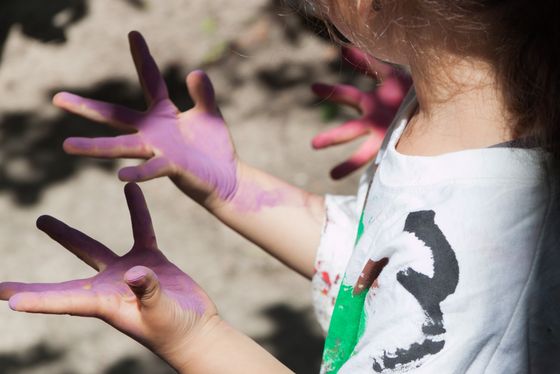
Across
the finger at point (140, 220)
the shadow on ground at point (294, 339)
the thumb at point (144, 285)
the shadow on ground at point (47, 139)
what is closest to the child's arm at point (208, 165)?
the finger at point (140, 220)

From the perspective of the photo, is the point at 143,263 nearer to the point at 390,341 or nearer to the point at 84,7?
the point at 390,341

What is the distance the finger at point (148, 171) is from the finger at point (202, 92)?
0.16 metres

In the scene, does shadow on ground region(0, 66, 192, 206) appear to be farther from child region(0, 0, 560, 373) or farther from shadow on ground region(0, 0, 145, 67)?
child region(0, 0, 560, 373)

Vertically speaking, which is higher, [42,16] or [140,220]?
[140,220]

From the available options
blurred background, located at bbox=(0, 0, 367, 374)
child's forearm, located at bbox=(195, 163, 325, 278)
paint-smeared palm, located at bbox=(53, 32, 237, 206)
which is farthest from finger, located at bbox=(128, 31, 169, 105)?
blurred background, located at bbox=(0, 0, 367, 374)

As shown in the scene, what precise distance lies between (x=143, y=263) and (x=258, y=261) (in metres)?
1.40

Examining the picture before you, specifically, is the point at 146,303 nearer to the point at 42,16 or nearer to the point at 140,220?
the point at 140,220

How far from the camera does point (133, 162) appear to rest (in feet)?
10.0

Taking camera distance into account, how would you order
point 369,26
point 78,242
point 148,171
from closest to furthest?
point 369,26, point 78,242, point 148,171

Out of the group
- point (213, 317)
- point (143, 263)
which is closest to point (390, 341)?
point (213, 317)

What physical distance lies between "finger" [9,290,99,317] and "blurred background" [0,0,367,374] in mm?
1306

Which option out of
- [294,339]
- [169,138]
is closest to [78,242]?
[169,138]

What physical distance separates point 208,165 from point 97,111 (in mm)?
241

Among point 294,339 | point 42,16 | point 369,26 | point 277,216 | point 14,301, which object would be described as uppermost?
point 369,26
